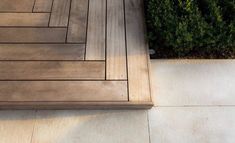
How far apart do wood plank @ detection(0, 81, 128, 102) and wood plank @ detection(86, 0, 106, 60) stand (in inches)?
8.6

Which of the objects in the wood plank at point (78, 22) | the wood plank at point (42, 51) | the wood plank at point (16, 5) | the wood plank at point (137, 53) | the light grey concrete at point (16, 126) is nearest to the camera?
the light grey concrete at point (16, 126)

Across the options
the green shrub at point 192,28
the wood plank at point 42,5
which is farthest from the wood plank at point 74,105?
the wood plank at point 42,5

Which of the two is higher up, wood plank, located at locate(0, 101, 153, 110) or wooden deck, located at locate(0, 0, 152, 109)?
wooden deck, located at locate(0, 0, 152, 109)

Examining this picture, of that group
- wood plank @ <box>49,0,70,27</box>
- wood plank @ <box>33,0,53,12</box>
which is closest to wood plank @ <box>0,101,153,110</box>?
wood plank @ <box>49,0,70,27</box>

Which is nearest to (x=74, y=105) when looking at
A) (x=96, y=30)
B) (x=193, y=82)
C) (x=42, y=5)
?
(x=96, y=30)

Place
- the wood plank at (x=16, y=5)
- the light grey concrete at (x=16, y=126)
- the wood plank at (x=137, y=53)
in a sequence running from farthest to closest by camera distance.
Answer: the wood plank at (x=16, y=5) → the wood plank at (x=137, y=53) → the light grey concrete at (x=16, y=126)

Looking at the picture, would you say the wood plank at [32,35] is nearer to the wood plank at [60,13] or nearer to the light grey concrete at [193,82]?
the wood plank at [60,13]

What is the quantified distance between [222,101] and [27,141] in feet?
3.72

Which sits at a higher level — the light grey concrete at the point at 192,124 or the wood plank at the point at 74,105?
the wood plank at the point at 74,105

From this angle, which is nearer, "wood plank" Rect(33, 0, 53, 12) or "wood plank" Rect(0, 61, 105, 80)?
"wood plank" Rect(0, 61, 105, 80)

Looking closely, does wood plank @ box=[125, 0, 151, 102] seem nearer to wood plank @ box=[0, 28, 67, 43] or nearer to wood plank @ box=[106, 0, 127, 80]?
wood plank @ box=[106, 0, 127, 80]

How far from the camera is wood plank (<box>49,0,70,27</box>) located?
82.1 inches

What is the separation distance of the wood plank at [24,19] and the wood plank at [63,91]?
1.59ft

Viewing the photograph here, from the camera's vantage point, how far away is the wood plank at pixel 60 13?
2086mm
